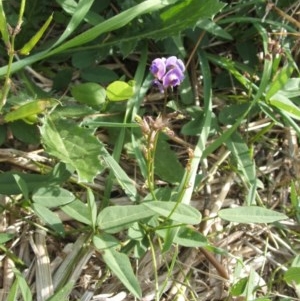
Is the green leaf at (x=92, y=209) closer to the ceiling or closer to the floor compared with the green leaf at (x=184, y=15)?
closer to the floor

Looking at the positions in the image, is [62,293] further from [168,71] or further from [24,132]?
[168,71]

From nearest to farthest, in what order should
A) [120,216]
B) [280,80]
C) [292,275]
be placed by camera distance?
[120,216], [292,275], [280,80]

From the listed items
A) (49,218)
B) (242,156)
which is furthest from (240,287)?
(49,218)

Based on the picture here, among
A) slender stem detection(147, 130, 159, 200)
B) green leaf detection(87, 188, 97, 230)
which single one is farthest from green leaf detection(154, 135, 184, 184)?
green leaf detection(87, 188, 97, 230)

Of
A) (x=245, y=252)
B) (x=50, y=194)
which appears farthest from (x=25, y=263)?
(x=245, y=252)

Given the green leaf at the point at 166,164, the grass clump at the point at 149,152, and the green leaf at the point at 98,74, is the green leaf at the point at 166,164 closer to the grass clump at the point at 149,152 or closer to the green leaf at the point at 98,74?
the grass clump at the point at 149,152

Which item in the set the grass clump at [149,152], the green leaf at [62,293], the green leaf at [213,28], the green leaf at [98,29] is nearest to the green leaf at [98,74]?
the grass clump at [149,152]

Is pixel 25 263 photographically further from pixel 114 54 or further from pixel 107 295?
pixel 114 54
